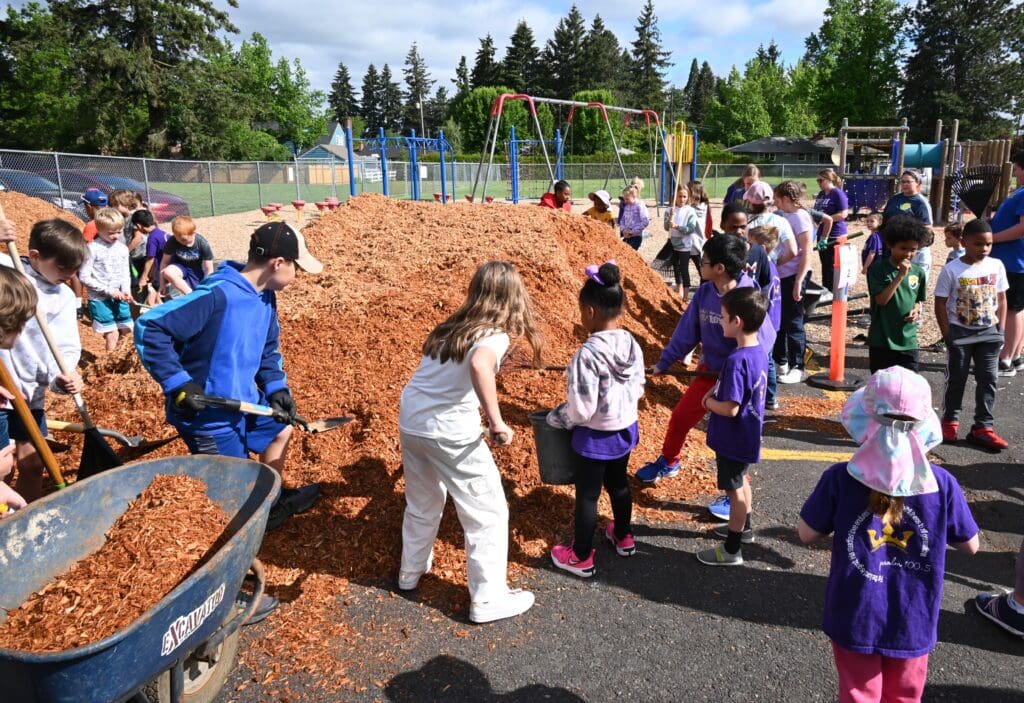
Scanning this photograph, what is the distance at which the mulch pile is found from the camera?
7.57 ft

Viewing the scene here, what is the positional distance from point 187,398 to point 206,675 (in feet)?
4.09

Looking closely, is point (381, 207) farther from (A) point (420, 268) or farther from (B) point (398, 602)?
(B) point (398, 602)

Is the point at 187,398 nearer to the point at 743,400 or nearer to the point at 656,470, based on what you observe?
the point at 743,400

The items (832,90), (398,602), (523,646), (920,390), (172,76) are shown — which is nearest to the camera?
(920,390)

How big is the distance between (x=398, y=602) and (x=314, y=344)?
300 centimetres

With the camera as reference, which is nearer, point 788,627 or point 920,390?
point 920,390

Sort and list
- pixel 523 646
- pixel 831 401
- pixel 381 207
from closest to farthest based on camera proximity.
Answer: pixel 523 646, pixel 831 401, pixel 381 207

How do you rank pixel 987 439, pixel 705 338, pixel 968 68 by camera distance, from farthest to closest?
1. pixel 968 68
2. pixel 987 439
3. pixel 705 338

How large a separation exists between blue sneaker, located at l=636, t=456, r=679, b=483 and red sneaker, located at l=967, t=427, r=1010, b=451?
2.75 m

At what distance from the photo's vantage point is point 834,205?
930 centimetres

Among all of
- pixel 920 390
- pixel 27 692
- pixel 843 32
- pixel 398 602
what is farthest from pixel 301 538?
pixel 843 32

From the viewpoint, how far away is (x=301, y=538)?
4.20 meters

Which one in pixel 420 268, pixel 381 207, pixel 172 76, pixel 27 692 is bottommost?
pixel 27 692

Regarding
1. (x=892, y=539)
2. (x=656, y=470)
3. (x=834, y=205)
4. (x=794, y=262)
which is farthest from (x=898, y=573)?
(x=834, y=205)
